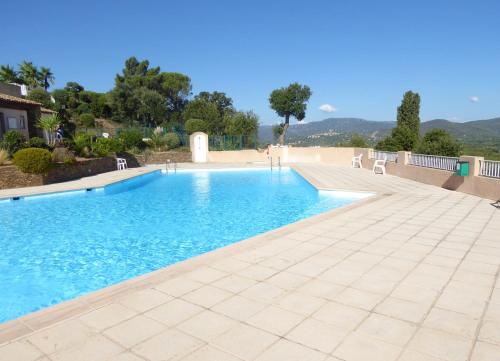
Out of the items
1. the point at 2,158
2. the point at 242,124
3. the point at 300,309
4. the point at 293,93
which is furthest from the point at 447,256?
the point at 293,93

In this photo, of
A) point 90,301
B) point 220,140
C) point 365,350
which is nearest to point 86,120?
point 220,140

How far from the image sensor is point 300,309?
3158mm

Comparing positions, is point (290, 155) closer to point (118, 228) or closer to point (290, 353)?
point (118, 228)

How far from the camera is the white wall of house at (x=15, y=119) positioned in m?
17.3

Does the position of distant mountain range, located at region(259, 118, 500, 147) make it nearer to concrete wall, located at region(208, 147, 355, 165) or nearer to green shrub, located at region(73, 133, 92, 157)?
concrete wall, located at region(208, 147, 355, 165)

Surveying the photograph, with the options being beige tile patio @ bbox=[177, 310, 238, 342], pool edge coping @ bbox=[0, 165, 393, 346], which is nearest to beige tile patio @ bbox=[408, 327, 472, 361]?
beige tile patio @ bbox=[177, 310, 238, 342]

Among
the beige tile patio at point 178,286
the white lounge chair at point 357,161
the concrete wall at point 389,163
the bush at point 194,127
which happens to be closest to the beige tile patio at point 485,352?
the beige tile patio at point 178,286

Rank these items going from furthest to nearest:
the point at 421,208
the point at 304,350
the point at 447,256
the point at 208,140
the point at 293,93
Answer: the point at 293,93, the point at 208,140, the point at 421,208, the point at 447,256, the point at 304,350

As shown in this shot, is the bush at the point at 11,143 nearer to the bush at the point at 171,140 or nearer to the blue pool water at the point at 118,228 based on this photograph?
the blue pool water at the point at 118,228

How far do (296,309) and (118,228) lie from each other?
601 cm

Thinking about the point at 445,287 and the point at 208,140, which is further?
the point at 208,140

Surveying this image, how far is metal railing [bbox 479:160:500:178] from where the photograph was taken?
8.79 m

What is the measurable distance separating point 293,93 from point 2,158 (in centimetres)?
2768

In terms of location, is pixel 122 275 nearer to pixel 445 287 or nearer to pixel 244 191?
pixel 445 287
